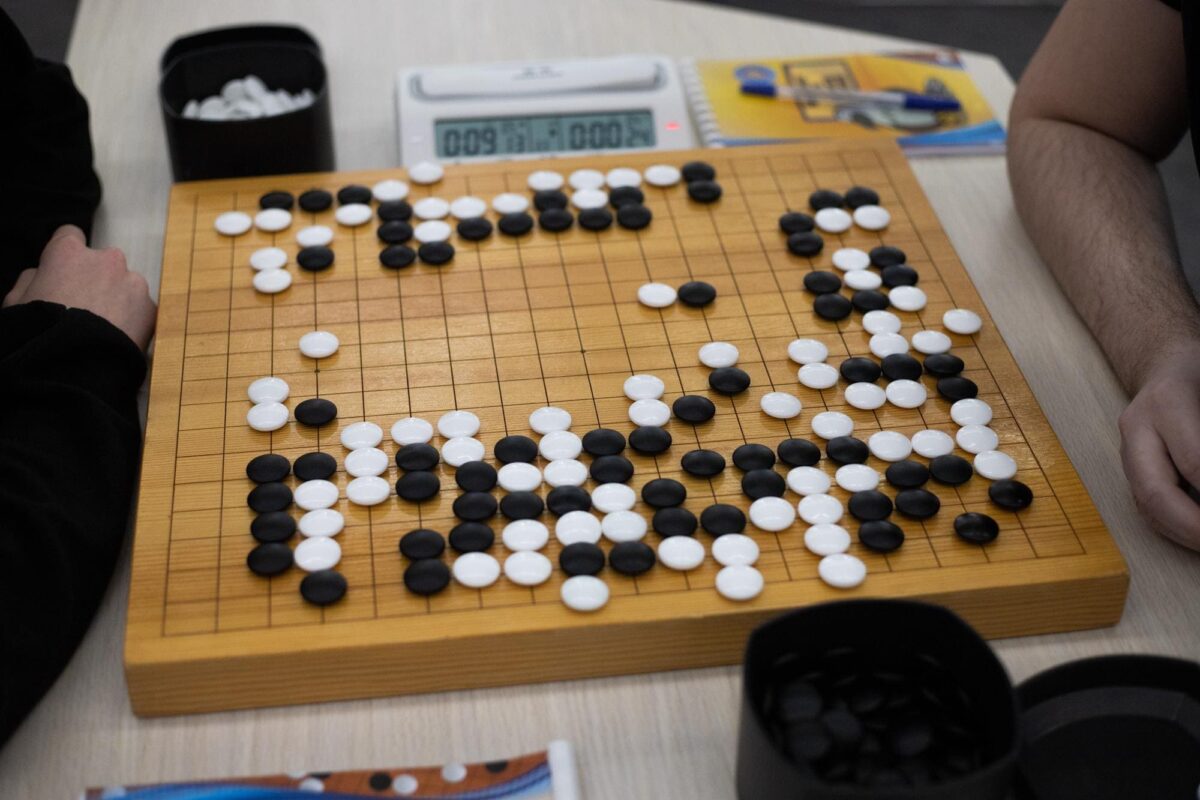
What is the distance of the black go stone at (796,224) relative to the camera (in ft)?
4.15

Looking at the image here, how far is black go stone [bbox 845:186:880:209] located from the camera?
51.3 inches

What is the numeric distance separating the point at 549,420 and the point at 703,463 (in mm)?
135

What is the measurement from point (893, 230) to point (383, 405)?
0.56 metres

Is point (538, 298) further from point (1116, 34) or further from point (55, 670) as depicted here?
point (1116, 34)

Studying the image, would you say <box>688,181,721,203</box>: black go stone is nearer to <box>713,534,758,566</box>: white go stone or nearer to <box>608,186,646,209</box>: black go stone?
<box>608,186,646,209</box>: black go stone

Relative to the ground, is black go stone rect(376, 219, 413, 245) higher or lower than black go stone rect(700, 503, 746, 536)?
lower

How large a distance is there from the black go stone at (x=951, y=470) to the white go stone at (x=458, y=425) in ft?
1.19

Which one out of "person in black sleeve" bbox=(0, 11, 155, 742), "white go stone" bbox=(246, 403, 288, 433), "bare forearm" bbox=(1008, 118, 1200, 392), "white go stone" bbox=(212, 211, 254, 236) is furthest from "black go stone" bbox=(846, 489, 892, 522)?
"white go stone" bbox=(212, 211, 254, 236)

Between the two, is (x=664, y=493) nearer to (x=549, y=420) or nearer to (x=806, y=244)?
(x=549, y=420)

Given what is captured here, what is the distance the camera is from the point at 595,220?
4.17 feet

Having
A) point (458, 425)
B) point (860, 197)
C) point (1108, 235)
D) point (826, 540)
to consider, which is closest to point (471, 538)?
point (458, 425)

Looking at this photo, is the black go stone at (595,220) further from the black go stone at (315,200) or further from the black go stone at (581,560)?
the black go stone at (581,560)

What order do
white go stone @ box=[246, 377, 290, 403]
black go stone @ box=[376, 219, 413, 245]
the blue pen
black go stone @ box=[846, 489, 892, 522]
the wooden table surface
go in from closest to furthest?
1. the wooden table surface
2. black go stone @ box=[846, 489, 892, 522]
3. white go stone @ box=[246, 377, 290, 403]
4. black go stone @ box=[376, 219, 413, 245]
5. the blue pen

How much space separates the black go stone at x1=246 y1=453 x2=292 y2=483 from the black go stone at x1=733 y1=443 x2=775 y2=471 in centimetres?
35
